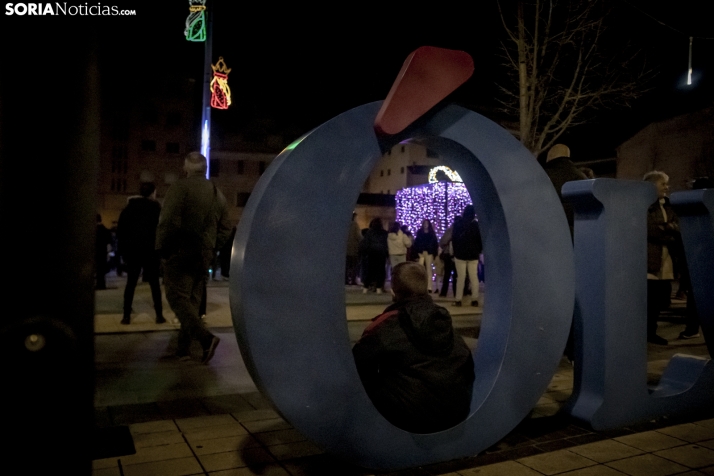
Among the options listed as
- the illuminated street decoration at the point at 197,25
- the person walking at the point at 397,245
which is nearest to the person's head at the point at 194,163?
the person walking at the point at 397,245

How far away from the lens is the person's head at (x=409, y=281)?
10.4ft

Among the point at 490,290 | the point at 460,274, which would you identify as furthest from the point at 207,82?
A: the point at 490,290

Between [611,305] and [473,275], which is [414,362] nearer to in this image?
[611,305]

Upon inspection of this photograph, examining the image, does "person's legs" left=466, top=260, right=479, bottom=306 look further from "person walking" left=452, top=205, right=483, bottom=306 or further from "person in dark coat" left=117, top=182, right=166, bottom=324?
"person in dark coat" left=117, top=182, right=166, bottom=324

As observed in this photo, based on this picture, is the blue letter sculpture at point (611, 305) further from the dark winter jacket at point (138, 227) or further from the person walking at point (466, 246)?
the person walking at point (466, 246)

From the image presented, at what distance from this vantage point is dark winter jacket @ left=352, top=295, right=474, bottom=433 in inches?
A: 121

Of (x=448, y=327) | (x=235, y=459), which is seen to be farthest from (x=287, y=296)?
(x=235, y=459)

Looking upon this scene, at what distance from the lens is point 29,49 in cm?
146

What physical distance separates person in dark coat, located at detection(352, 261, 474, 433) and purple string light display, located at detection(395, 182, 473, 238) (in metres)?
13.7

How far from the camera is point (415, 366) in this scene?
10.1 feet

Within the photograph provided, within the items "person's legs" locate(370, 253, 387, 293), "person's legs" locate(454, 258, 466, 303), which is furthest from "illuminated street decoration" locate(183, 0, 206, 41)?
"person's legs" locate(454, 258, 466, 303)

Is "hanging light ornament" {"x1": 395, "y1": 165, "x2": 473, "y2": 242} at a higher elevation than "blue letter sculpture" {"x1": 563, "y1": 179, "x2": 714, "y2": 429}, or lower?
higher

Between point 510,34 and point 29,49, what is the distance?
1272 centimetres

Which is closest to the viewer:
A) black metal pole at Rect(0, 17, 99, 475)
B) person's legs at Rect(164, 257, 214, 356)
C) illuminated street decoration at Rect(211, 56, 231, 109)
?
black metal pole at Rect(0, 17, 99, 475)
